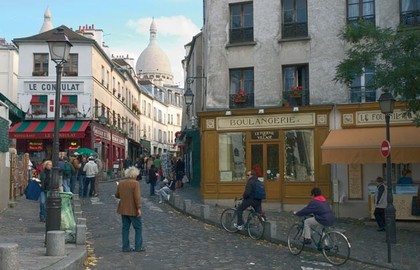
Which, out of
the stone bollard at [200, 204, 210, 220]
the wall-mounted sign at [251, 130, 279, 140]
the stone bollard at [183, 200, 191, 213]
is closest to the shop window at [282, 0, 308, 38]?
the wall-mounted sign at [251, 130, 279, 140]

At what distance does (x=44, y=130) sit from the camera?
133ft

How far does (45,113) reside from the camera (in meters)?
41.6

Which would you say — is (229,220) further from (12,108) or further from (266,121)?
(12,108)

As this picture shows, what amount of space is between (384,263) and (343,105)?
383 inches

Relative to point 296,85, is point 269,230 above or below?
below

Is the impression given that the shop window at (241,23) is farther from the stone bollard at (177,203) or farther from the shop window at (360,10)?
the stone bollard at (177,203)

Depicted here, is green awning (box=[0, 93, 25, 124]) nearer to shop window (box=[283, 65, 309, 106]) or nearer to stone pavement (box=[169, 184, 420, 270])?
stone pavement (box=[169, 184, 420, 270])

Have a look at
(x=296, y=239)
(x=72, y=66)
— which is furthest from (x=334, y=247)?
(x=72, y=66)

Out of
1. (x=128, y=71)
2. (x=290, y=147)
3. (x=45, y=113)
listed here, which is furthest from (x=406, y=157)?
(x=128, y=71)

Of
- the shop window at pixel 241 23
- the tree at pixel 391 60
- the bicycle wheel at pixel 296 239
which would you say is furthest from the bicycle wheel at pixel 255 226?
the shop window at pixel 241 23

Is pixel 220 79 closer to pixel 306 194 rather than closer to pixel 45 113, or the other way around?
pixel 306 194

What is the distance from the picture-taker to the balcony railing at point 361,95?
2073 centimetres

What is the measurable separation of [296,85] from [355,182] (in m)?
4.15

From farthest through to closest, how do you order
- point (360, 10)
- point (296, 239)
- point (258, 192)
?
point (360, 10) < point (258, 192) < point (296, 239)
